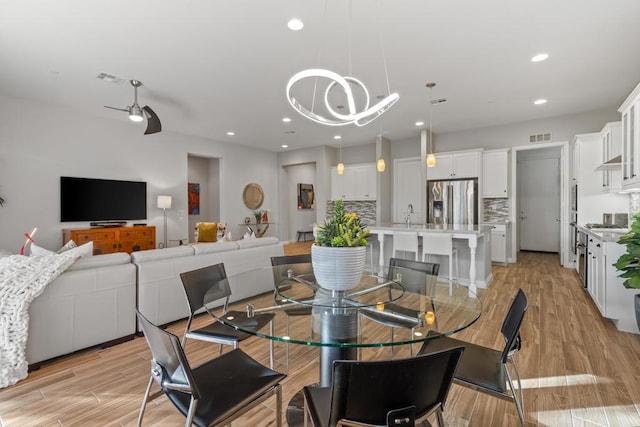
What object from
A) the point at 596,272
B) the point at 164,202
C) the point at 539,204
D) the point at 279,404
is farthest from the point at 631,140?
the point at 164,202

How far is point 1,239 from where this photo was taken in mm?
4664

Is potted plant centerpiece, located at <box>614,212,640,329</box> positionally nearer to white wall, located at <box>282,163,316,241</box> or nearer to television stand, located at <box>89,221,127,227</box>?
television stand, located at <box>89,221,127,227</box>

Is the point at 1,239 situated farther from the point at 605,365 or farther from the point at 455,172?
the point at 455,172

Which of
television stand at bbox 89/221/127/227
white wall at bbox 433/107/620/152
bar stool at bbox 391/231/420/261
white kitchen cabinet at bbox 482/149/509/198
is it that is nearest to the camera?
bar stool at bbox 391/231/420/261

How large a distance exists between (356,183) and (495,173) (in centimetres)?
314

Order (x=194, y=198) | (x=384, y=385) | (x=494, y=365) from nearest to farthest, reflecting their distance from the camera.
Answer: (x=384, y=385) → (x=494, y=365) → (x=194, y=198)

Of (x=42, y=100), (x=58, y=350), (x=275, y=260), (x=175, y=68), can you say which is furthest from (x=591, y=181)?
(x=42, y=100)

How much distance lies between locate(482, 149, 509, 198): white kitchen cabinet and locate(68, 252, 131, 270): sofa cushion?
248 inches

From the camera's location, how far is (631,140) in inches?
127

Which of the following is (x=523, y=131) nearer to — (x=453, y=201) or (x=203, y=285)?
(x=453, y=201)

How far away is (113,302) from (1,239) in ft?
12.0

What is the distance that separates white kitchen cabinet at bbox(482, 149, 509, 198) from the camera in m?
6.16

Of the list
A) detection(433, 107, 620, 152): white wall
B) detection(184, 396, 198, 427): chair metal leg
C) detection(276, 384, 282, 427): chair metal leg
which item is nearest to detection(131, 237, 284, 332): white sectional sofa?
detection(276, 384, 282, 427): chair metal leg

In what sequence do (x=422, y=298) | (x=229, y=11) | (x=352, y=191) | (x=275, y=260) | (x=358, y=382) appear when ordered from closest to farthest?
(x=358, y=382)
(x=422, y=298)
(x=229, y=11)
(x=275, y=260)
(x=352, y=191)
